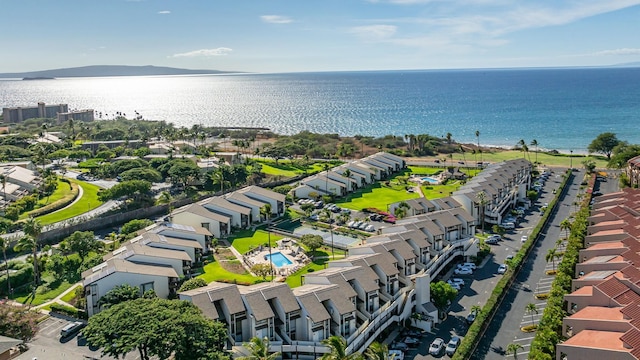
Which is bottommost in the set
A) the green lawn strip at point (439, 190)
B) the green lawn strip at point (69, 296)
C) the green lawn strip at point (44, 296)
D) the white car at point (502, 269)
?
the green lawn strip at point (44, 296)

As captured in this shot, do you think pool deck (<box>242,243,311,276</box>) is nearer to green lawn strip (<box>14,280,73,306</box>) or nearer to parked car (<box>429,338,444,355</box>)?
green lawn strip (<box>14,280,73,306</box>)

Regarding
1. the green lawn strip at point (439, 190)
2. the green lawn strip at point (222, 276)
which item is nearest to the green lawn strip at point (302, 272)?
the green lawn strip at point (222, 276)

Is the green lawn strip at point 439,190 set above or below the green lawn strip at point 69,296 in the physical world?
above

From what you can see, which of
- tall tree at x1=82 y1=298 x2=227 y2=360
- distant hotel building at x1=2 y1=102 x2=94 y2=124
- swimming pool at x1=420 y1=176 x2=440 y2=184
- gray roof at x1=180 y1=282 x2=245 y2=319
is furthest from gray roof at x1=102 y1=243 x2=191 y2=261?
distant hotel building at x1=2 y1=102 x2=94 y2=124

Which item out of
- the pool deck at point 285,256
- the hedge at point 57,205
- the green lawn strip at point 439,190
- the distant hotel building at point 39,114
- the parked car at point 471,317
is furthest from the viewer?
the distant hotel building at point 39,114

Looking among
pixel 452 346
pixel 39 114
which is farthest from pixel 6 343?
pixel 39 114

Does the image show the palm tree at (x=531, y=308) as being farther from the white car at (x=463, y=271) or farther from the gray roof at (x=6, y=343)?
the gray roof at (x=6, y=343)

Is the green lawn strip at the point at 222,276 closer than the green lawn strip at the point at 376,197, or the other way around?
the green lawn strip at the point at 222,276
